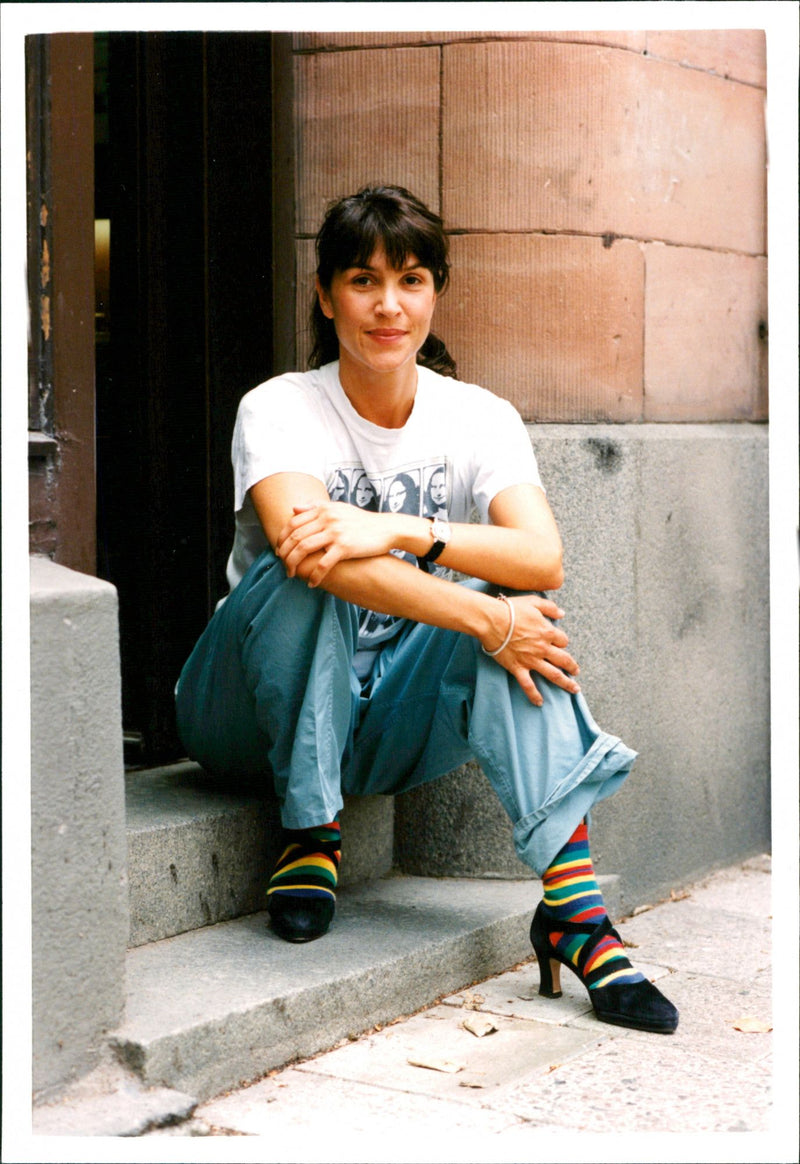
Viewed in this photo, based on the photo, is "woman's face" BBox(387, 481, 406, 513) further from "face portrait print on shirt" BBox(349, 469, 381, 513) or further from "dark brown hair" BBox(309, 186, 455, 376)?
"dark brown hair" BBox(309, 186, 455, 376)

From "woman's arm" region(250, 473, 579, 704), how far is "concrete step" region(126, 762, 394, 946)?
70 cm

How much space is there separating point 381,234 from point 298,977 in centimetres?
169

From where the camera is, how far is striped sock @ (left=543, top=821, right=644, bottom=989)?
3.24 meters

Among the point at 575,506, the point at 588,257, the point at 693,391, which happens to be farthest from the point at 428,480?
the point at 693,391

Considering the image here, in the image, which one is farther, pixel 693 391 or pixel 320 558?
pixel 693 391

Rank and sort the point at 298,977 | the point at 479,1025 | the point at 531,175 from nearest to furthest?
the point at 298,977, the point at 479,1025, the point at 531,175

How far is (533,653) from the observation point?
10.5 ft

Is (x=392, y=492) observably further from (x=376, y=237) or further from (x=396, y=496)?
(x=376, y=237)

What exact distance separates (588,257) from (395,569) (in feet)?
4.60

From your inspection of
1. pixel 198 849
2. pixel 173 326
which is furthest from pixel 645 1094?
pixel 173 326

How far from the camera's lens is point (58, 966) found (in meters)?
2.66

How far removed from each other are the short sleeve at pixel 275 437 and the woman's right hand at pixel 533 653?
58 cm

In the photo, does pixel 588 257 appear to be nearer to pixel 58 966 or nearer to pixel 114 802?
pixel 114 802

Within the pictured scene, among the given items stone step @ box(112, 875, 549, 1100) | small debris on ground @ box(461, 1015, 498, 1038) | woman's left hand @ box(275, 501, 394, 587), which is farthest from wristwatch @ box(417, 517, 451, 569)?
small debris on ground @ box(461, 1015, 498, 1038)
